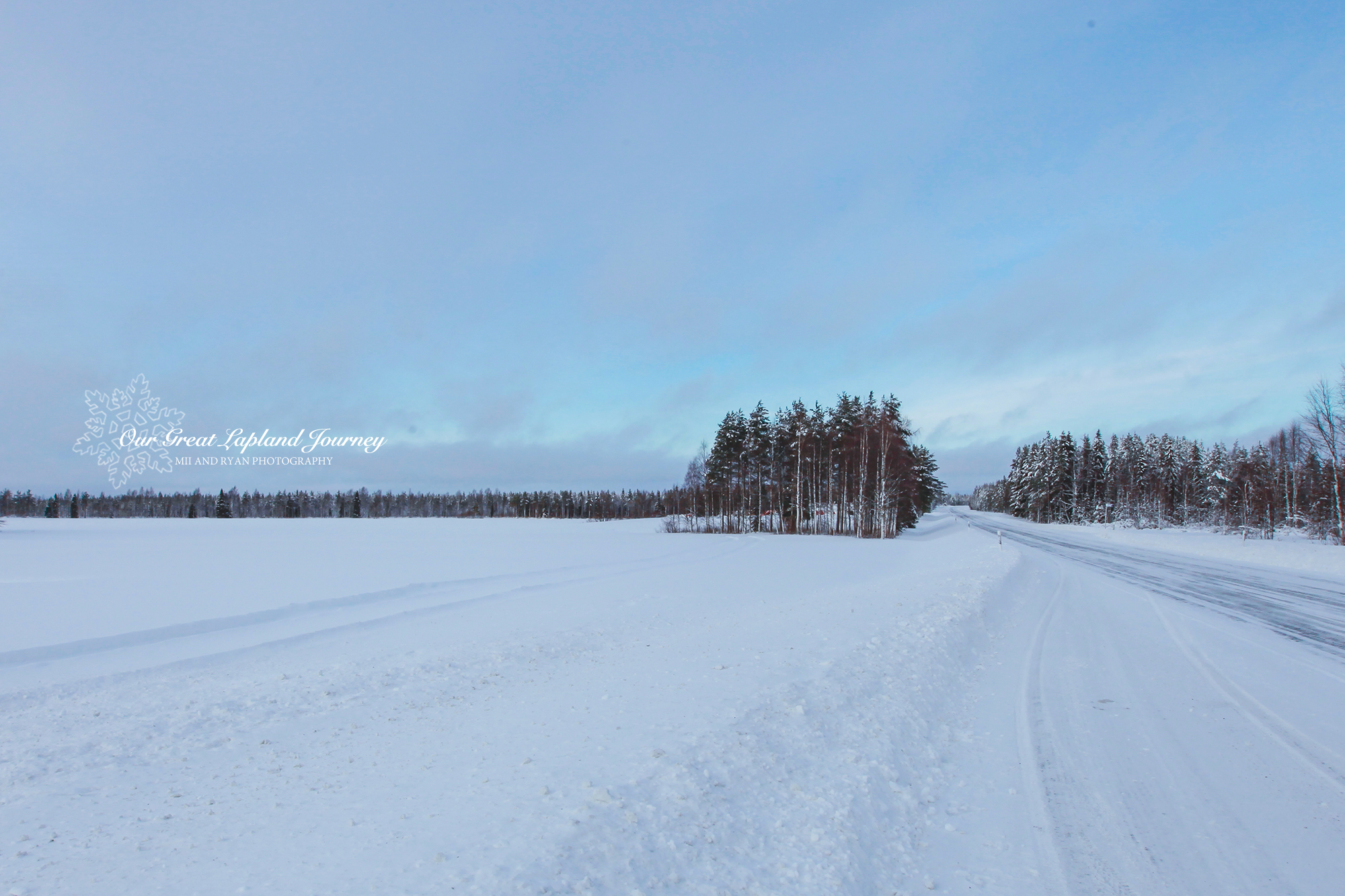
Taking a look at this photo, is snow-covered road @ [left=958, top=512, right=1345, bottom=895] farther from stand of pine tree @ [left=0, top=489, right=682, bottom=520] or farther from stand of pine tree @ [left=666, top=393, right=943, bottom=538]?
stand of pine tree @ [left=0, top=489, right=682, bottom=520]

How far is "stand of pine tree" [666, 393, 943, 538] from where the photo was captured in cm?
4422

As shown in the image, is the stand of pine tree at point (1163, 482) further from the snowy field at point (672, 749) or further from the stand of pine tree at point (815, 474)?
the snowy field at point (672, 749)

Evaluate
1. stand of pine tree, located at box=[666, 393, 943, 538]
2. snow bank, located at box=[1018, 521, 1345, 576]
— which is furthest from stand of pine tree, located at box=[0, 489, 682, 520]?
snow bank, located at box=[1018, 521, 1345, 576]

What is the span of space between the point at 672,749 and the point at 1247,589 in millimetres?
17718

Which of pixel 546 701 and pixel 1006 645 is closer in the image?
pixel 546 701

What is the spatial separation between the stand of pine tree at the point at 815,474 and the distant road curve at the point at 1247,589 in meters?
17.2

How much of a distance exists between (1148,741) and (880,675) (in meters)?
2.64

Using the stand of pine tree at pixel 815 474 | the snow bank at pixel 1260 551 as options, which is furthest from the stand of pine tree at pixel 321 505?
the snow bank at pixel 1260 551

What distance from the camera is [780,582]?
17547 millimetres

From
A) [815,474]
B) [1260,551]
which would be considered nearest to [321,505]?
[815,474]

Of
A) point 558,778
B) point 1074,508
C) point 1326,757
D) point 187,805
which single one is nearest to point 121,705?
point 187,805

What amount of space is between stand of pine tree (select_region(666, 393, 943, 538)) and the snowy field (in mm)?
31582

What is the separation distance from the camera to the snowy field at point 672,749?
146 inches

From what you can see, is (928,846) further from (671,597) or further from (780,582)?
(780,582)
